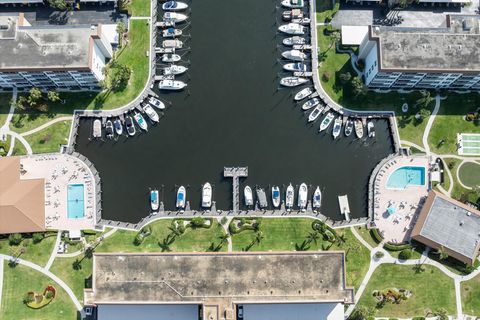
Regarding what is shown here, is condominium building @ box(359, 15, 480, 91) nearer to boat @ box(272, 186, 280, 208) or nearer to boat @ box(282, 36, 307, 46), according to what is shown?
boat @ box(282, 36, 307, 46)

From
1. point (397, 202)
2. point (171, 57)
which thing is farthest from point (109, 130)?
point (397, 202)

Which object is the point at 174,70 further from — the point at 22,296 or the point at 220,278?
the point at 22,296

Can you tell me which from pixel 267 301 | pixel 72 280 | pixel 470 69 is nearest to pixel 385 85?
pixel 470 69

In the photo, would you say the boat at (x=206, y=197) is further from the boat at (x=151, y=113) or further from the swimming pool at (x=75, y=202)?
the swimming pool at (x=75, y=202)

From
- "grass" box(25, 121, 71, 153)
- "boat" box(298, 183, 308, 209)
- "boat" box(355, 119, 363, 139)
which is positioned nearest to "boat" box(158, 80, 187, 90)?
"grass" box(25, 121, 71, 153)

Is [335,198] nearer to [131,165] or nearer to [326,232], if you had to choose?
[326,232]

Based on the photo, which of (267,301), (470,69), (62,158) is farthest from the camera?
(62,158)

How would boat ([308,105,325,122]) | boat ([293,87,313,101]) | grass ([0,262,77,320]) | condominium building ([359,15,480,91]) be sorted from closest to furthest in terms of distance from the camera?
condominium building ([359,15,480,91]), grass ([0,262,77,320]), boat ([308,105,325,122]), boat ([293,87,313,101])
